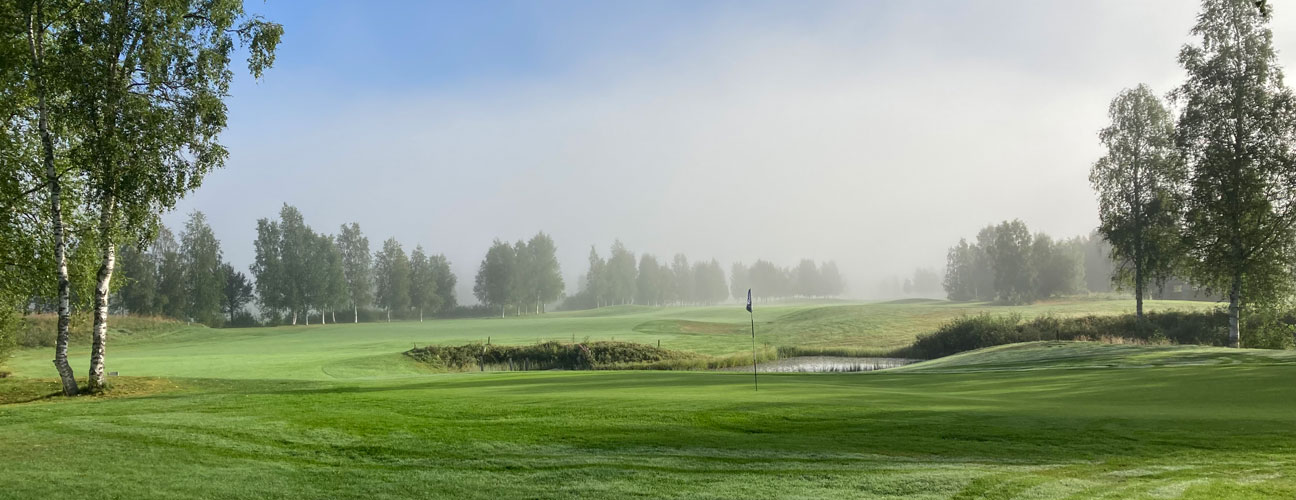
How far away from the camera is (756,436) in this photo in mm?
10836

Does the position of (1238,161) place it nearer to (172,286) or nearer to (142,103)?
(142,103)

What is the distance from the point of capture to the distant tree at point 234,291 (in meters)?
93.1

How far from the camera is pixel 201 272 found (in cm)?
8412

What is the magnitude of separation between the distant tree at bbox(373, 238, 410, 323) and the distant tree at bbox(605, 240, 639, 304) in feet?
177

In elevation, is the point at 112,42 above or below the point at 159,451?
above

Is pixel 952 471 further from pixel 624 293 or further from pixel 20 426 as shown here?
pixel 624 293

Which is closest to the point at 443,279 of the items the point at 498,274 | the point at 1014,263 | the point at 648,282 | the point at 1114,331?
the point at 498,274

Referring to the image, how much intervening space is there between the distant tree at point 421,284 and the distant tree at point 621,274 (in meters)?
48.1

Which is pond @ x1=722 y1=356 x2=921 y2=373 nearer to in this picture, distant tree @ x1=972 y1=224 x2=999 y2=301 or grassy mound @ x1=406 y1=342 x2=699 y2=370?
grassy mound @ x1=406 y1=342 x2=699 y2=370

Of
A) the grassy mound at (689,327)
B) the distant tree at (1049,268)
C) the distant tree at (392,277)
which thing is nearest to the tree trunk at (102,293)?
the grassy mound at (689,327)

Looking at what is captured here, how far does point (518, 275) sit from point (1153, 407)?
11108 centimetres

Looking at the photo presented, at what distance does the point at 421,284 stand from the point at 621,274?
191 feet

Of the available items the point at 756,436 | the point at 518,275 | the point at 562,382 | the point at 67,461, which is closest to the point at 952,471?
the point at 756,436

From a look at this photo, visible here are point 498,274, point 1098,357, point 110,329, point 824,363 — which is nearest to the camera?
point 1098,357
